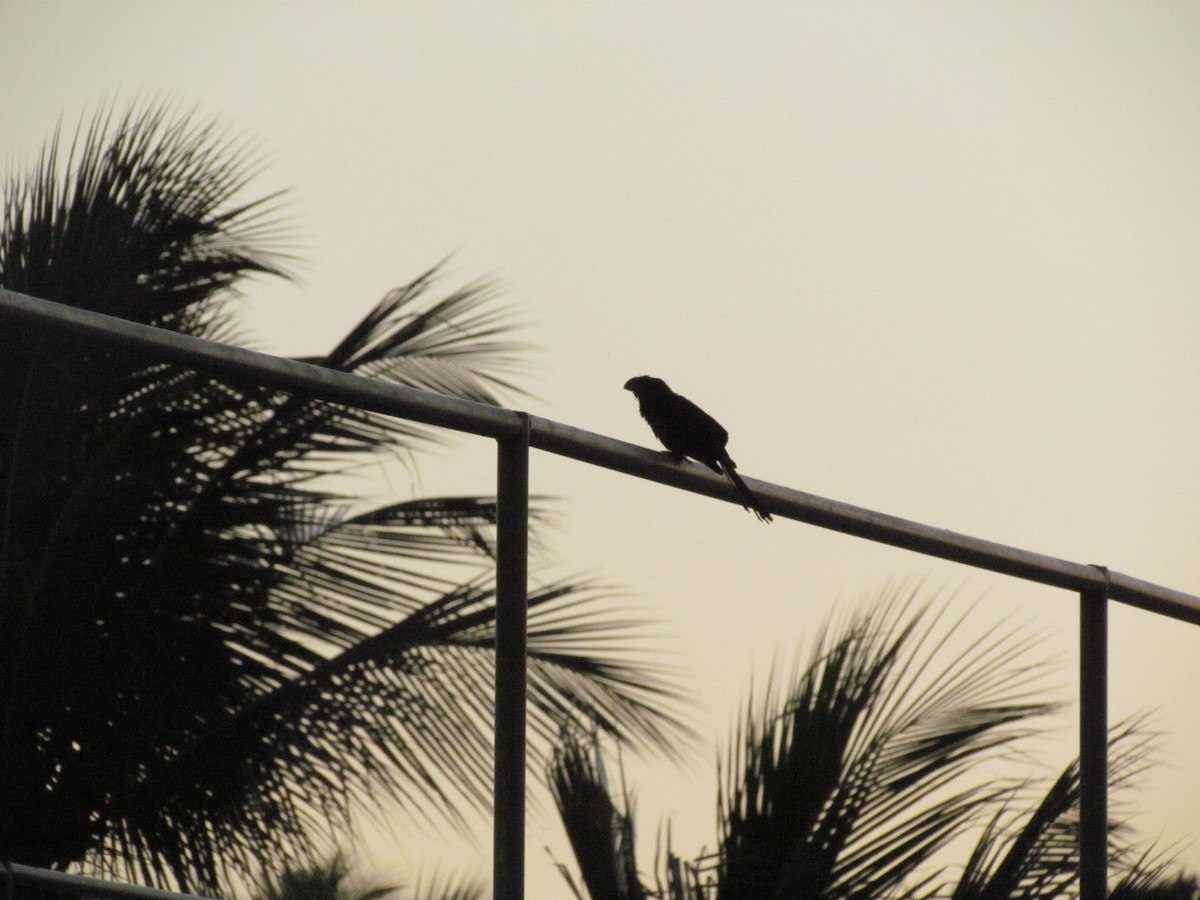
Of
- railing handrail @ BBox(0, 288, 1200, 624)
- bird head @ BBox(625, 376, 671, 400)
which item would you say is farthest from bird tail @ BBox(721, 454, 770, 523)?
bird head @ BBox(625, 376, 671, 400)

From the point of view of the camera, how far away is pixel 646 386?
435 cm

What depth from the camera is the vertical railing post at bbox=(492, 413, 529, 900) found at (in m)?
1.66

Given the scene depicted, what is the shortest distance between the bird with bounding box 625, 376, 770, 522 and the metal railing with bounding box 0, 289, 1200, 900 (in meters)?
1.30

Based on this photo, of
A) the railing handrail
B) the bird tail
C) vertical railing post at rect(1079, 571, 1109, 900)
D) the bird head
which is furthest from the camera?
the bird head

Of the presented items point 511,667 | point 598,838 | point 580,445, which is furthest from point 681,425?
point 511,667

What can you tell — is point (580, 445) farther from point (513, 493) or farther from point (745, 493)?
point (745, 493)

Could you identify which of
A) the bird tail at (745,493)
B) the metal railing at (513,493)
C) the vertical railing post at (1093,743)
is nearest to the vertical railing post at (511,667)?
the metal railing at (513,493)

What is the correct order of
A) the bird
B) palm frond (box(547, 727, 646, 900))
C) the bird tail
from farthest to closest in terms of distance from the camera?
the bird → palm frond (box(547, 727, 646, 900)) → the bird tail

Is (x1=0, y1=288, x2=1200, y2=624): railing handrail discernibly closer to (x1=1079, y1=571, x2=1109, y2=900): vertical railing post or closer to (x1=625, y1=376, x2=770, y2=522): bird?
(x1=1079, y1=571, x2=1109, y2=900): vertical railing post

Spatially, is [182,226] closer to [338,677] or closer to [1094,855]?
[338,677]

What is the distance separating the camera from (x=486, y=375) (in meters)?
6.14

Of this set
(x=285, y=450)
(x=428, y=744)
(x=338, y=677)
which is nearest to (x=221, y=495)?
(x=285, y=450)

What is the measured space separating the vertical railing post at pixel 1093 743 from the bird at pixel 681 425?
3.81ft

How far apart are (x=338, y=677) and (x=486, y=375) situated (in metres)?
1.28
